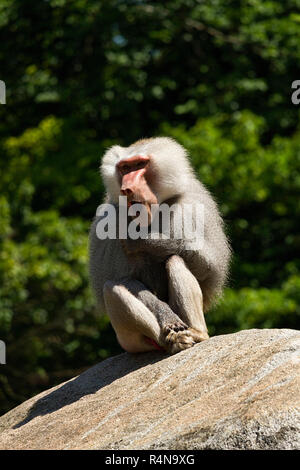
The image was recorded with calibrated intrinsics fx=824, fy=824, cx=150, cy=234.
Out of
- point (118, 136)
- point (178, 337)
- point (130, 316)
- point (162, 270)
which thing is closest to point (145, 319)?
point (130, 316)

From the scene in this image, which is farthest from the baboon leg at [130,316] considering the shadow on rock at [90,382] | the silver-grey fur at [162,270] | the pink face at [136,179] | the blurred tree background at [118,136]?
the blurred tree background at [118,136]

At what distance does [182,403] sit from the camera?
4973 mm

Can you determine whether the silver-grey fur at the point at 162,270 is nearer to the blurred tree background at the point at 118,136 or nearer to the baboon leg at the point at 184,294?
the baboon leg at the point at 184,294

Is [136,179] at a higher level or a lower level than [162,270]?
higher

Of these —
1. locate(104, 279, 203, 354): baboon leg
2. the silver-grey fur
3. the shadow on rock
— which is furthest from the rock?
the silver-grey fur

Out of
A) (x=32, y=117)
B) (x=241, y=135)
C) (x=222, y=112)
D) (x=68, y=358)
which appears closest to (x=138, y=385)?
(x=68, y=358)

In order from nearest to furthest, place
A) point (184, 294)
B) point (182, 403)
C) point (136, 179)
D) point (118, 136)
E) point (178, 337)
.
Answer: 1. point (182, 403)
2. point (178, 337)
3. point (184, 294)
4. point (136, 179)
5. point (118, 136)

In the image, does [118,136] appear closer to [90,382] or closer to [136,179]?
[136,179]

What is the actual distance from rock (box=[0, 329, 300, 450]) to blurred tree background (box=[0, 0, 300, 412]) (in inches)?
189

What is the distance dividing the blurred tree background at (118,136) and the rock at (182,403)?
479 cm

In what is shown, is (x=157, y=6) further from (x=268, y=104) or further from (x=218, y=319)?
(x=218, y=319)

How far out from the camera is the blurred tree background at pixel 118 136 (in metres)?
10.9

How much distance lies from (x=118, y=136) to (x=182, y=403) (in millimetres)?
9402

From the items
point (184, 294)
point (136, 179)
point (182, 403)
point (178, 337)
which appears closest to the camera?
point (182, 403)
